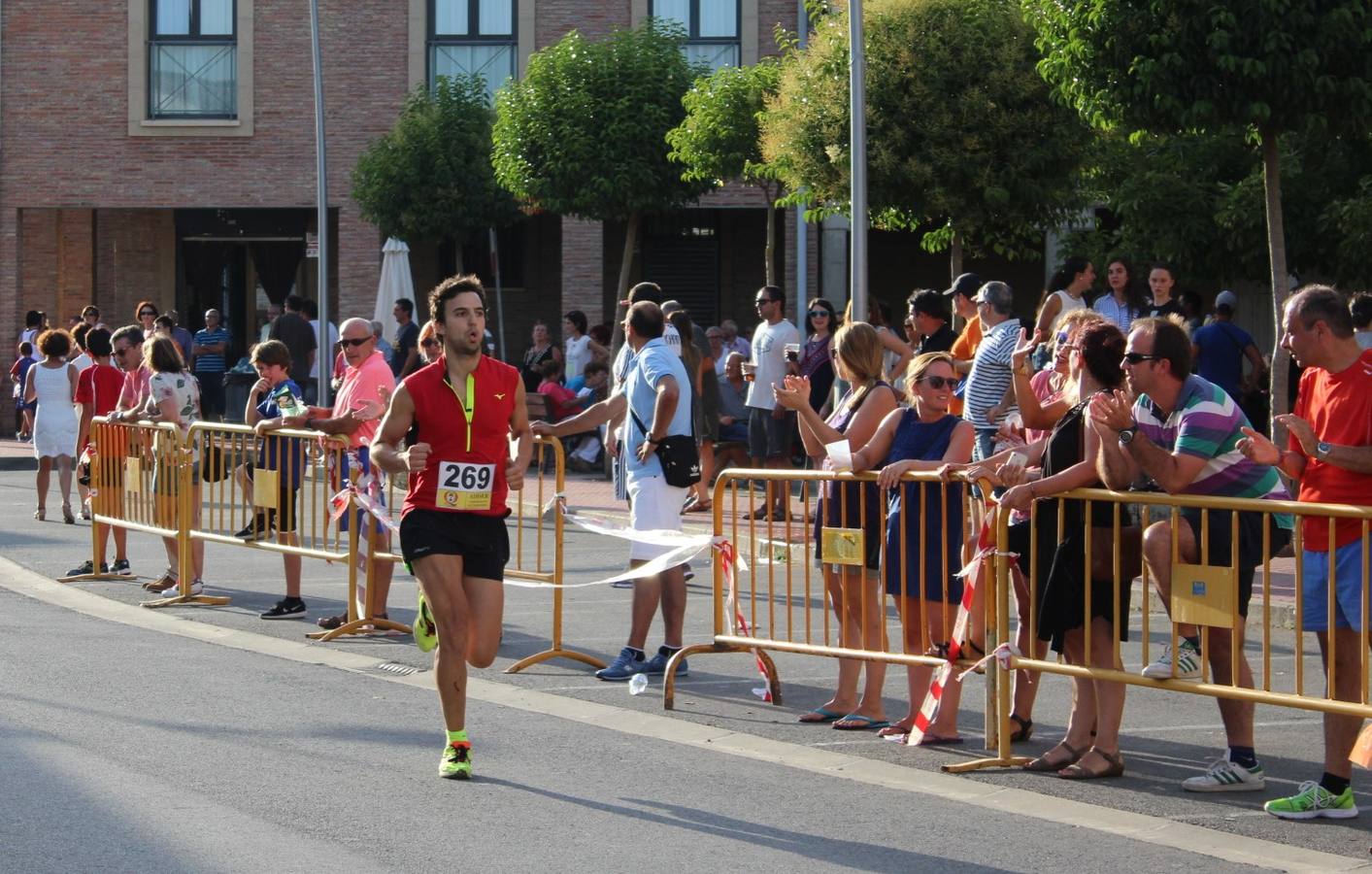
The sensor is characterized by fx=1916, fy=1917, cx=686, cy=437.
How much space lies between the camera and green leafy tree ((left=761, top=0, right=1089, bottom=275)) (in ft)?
58.3

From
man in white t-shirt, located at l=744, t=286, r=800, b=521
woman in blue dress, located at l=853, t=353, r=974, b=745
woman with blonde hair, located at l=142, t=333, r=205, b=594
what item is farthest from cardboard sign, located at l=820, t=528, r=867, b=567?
man in white t-shirt, located at l=744, t=286, r=800, b=521

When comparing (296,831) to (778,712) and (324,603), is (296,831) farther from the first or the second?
(324,603)

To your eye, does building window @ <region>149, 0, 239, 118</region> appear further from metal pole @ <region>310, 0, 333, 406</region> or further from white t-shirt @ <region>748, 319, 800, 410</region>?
white t-shirt @ <region>748, 319, 800, 410</region>

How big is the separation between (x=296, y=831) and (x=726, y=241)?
26563mm

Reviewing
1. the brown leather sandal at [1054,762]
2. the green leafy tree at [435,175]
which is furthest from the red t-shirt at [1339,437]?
the green leafy tree at [435,175]

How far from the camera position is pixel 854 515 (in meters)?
8.53

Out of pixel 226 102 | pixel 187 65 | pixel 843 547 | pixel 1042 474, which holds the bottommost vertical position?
pixel 843 547

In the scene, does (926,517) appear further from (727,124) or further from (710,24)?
(710,24)

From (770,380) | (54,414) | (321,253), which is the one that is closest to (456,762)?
(770,380)

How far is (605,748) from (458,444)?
1.49 metres

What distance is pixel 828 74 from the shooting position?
18.1 m

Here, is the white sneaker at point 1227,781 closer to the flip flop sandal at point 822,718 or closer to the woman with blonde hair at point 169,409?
the flip flop sandal at point 822,718

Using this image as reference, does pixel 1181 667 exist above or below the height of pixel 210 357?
below

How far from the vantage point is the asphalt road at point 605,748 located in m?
6.61
